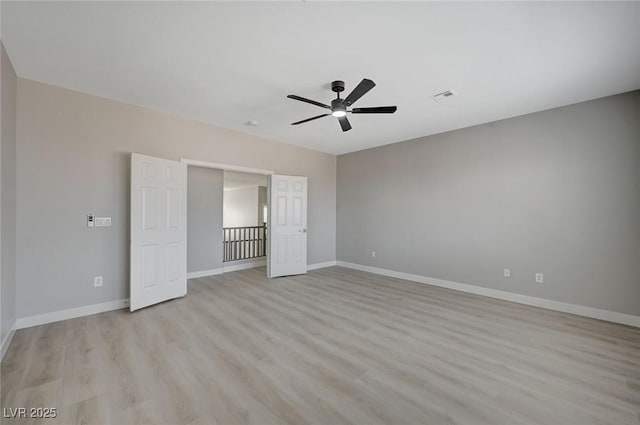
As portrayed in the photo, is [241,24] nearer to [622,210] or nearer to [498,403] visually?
[498,403]

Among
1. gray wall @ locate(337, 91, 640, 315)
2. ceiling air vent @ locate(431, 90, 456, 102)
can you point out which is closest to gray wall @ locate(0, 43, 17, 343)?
ceiling air vent @ locate(431, 90, 456, 102)

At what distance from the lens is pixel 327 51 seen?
2.58 m

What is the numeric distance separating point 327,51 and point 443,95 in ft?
5.86

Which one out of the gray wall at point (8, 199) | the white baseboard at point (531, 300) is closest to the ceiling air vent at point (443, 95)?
the white baseboard at point (531, 300)

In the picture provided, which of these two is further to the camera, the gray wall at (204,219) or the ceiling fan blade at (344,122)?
the gray wall at (204,219)

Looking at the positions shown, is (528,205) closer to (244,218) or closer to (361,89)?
(361,89)

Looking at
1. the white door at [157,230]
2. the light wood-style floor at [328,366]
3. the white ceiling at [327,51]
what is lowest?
the light wood-style floor at [328,366]

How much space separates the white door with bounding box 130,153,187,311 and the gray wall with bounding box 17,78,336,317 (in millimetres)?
297

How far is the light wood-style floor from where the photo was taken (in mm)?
1836

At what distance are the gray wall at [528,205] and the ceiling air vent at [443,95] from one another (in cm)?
152

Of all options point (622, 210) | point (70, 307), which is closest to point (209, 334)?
point (70, 307)

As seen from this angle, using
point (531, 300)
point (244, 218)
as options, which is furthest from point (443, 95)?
point (244, 218)

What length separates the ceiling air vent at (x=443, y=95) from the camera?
11.1ft

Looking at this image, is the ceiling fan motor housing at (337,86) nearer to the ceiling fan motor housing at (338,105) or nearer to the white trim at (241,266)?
the ceiling fan motor housing at (338,105)
